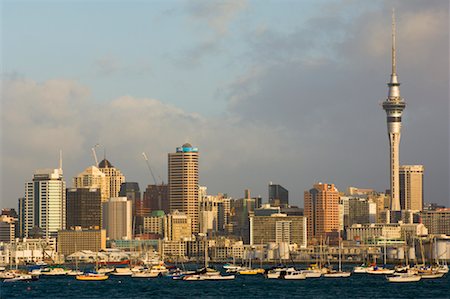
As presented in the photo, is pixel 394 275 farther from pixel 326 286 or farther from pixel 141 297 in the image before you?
pixel 141 297

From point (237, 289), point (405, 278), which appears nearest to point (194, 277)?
point (237, 289)

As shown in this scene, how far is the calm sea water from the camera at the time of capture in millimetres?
157750

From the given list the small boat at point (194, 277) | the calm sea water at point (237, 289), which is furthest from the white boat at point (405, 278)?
the small boat at point (194, 277)

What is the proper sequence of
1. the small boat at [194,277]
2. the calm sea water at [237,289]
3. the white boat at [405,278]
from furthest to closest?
the small boat at [194,277], the white boat at [405,278], the calm sea water at [237,289]

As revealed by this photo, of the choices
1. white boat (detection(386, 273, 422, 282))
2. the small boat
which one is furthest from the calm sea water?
the small boat

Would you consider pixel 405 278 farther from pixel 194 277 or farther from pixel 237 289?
pixel 194 277

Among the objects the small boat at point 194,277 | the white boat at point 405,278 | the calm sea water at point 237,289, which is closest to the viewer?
the calm sea water at point 237,289

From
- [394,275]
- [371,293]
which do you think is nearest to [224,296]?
[371,293]

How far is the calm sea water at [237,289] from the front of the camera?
518 feet

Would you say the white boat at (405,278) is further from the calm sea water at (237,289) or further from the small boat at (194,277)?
the small boat at (194,277)

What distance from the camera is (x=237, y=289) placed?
17125 centimetres

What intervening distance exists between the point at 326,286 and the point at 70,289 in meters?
37.6

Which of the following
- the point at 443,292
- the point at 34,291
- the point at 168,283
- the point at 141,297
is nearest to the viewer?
the point at 141,297

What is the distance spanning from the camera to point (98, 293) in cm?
16638
